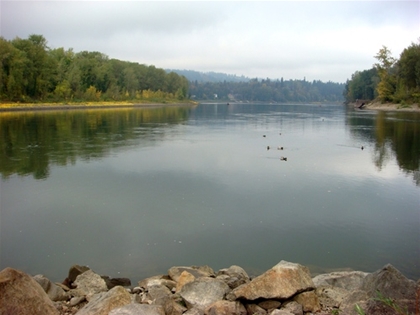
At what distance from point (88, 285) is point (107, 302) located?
1.72m

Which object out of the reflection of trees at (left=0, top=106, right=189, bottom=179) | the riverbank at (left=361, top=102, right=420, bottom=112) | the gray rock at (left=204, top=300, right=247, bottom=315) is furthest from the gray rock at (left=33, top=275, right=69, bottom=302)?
the riverbank at (left=361, top=102, right=420, bottom=112)

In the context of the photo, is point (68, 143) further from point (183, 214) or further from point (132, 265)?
point (132, 265)

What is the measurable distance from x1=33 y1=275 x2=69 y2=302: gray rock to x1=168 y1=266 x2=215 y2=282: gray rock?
1970mm

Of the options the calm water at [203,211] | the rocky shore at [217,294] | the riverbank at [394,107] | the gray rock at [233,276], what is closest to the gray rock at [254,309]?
the rocky shore at [217,294]

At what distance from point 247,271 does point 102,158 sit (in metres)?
14.1

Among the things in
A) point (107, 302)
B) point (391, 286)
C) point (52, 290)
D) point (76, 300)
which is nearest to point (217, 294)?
point (107, 302)

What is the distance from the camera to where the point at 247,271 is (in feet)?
26.4

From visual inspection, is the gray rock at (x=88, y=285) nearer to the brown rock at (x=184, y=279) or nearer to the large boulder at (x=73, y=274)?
the large boulder at (x=73, y=274)

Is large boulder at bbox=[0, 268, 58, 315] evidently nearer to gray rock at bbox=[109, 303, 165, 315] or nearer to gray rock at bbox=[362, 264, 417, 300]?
gray rock at bbox=[109, 303, 165, 315]

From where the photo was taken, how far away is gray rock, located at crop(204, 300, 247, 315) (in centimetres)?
547

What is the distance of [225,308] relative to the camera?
5.53 meters

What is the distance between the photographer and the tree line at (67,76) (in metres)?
65.2

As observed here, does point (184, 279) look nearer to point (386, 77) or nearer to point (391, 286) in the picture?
point (391, 286)

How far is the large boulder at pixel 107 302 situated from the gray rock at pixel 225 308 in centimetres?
123
